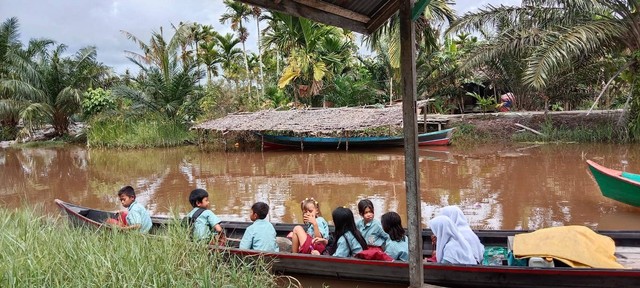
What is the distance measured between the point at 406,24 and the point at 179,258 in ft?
7.68

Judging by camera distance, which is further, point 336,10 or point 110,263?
point 336,10

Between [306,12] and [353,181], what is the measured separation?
7858 mm

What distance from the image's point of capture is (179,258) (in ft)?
12.0

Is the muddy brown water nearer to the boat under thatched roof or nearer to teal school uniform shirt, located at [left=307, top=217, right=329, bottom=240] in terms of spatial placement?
teal school uniform shirt, located at [left=307, top=217, right=329, bottom=240]

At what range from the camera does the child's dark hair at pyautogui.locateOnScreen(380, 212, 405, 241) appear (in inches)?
174

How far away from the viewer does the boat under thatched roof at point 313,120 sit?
15210mm

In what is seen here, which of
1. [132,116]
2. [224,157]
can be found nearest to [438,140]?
[224,157]

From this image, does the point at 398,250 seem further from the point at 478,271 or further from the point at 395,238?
the point at 478,271

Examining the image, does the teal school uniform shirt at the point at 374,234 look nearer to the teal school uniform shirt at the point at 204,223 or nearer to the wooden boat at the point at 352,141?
the teal school uniform shirt at the point at 204,223

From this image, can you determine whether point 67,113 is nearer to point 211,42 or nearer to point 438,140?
point 211,42

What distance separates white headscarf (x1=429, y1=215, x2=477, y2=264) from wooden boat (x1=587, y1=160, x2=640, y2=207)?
12.3ft

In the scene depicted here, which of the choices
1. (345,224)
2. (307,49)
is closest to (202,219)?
(345,224)

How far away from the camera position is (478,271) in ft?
12.6

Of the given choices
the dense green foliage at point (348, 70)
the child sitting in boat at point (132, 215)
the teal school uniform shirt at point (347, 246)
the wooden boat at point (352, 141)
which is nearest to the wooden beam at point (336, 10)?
the teal school uniform shirt at point (347, 246)
